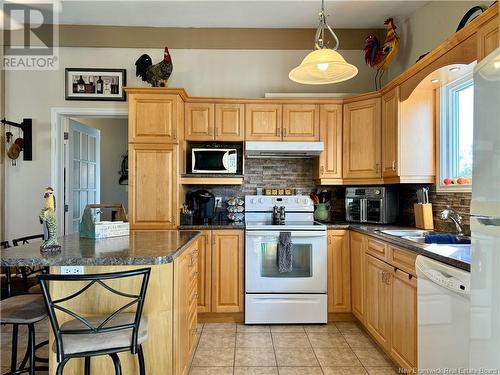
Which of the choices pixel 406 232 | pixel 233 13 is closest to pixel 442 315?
pixel 406 232

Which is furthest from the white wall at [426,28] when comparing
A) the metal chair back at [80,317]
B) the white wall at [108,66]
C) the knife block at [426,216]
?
the metal chair back at [80,317]

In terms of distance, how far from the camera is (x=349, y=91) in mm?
3721

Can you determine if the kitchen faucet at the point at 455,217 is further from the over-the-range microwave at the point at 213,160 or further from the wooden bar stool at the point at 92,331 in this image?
the wooden bar stool at the point at 92,331

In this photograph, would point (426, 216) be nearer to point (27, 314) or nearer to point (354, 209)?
point (354, 209)

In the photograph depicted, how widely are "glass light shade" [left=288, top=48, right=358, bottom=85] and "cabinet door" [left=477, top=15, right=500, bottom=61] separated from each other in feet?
2.21

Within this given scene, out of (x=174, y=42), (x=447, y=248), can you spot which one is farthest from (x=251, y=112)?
(x=447, y=248)

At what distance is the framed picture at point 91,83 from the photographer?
3639 mm

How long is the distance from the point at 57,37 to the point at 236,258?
320cm

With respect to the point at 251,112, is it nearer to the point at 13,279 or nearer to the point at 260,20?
the point at 260,20

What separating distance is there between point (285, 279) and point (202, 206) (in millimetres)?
1131

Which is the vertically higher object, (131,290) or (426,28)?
(426,28)

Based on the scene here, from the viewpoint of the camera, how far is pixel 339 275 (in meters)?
3.07

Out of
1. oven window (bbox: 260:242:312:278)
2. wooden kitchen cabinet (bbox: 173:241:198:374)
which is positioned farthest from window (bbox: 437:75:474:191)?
wooden kitchen cabinet (bbox: 173:241:198:374)

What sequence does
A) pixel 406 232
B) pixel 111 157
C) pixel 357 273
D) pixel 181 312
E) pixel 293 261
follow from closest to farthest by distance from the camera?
Answer: pixel 181 312 < pixel 406 232 < pixel 357 273 < pixel 293 261 < pixel 111 157
